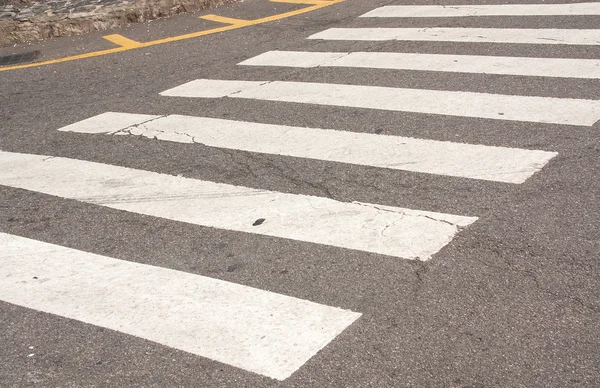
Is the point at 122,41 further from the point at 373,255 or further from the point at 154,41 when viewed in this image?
the point at 373,255

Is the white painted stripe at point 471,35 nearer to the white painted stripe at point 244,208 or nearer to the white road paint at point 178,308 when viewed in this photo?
the white painted stripe at point 244,208

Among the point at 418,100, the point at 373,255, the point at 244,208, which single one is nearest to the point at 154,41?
the point at 418,100

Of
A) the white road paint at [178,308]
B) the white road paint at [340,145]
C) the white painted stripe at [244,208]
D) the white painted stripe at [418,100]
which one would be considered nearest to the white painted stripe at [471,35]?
the white painted stripe at [418,100]

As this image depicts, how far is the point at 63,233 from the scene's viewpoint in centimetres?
525

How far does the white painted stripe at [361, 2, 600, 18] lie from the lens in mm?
9315

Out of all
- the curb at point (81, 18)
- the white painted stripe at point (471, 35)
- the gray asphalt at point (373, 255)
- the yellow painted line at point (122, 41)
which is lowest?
the gray asphalt at point (373, 255)

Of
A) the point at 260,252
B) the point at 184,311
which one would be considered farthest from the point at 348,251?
the point at 184,311

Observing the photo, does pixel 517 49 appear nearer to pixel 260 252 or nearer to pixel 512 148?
pixel 512 148

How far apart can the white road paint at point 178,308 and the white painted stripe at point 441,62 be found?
3946 mm

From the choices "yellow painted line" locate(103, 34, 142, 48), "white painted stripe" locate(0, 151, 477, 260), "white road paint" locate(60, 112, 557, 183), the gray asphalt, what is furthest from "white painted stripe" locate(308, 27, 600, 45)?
"white painted stripe" locate(0, 151, 477, 260)

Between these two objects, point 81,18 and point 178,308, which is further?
point 81,18

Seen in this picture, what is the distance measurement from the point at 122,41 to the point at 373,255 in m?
6.49

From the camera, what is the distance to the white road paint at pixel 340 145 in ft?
18.2

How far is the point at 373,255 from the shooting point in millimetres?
4555
